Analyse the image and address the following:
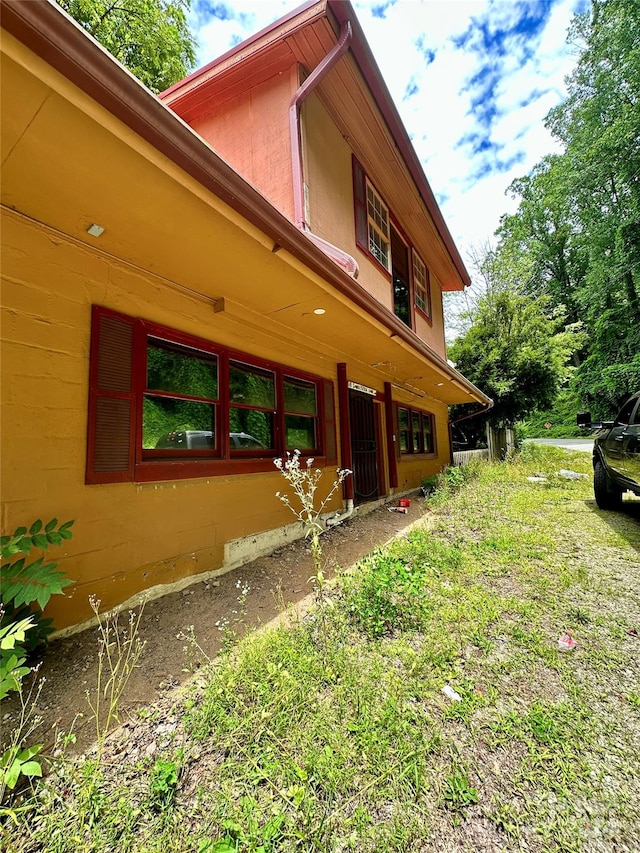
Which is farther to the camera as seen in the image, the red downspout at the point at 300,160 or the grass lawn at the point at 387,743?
the red downspout at the point at 300,160

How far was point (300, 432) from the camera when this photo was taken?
5.27 m

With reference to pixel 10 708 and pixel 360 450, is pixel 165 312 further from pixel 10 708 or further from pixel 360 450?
pixel 360 450

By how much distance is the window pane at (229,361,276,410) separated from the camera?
4109 mm

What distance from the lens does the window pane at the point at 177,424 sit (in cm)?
322

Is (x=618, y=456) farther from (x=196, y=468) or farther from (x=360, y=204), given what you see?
(x=360, y=204)

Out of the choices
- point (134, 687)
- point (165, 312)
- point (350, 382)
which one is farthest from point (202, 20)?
point (134, 687)

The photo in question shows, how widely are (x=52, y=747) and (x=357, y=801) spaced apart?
1.44 meters

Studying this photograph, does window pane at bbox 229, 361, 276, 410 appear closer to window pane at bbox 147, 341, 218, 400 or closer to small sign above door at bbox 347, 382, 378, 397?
window pane at bbox 147, 341, 218, 400

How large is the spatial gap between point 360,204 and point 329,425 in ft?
13.1

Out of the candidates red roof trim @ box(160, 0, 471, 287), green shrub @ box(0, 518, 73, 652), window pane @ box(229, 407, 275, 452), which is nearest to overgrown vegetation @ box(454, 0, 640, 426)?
red roof trim @ box(160, 0, 471, 287)

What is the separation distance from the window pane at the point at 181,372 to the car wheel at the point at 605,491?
5.98m

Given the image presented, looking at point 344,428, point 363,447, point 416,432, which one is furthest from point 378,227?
point 416,432

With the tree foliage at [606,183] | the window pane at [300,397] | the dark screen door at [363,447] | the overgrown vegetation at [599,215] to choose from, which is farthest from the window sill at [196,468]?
the tree foliage at [606,183]

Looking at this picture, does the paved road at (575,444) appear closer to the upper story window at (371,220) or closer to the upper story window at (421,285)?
the upper story window at (421,285)
